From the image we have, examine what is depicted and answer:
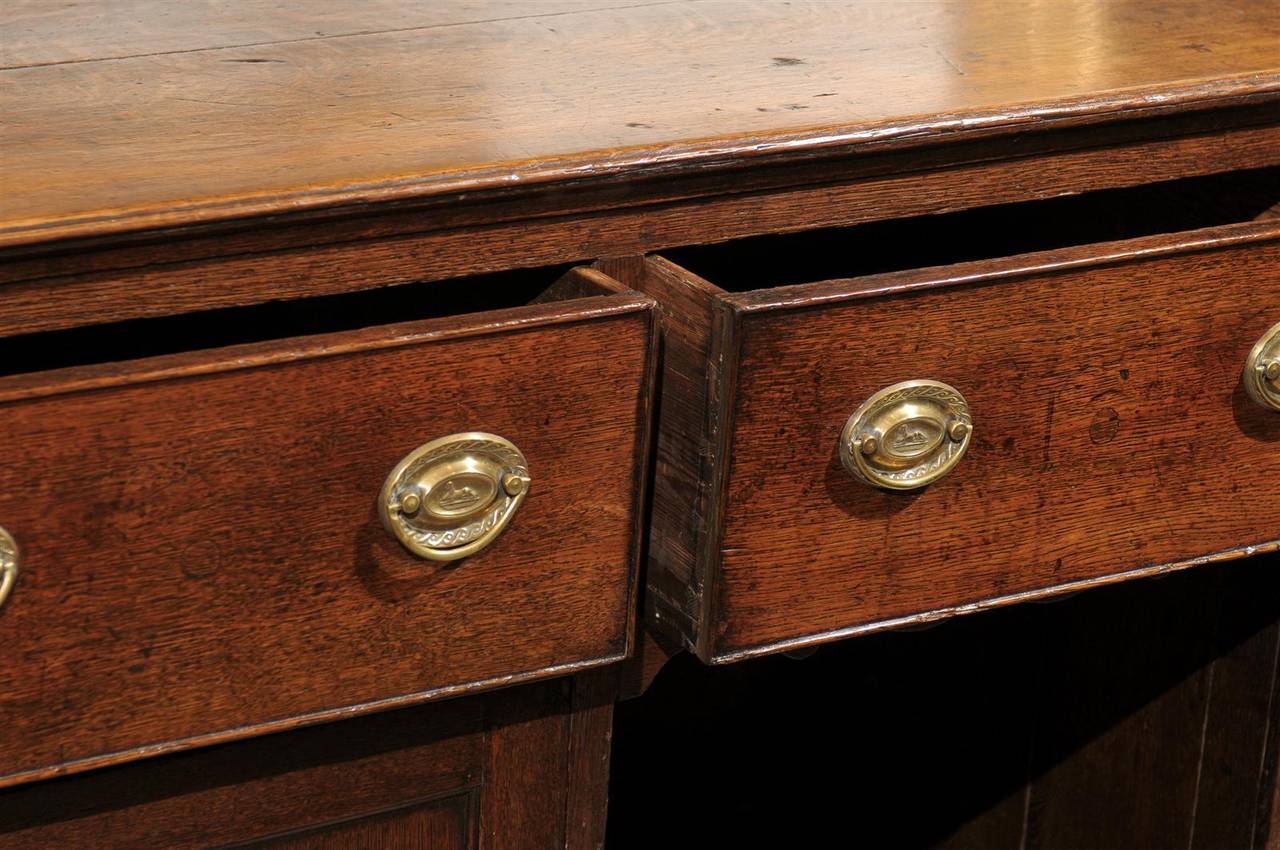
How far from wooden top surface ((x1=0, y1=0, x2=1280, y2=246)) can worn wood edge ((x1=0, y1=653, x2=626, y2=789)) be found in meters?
0.18

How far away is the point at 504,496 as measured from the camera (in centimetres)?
62

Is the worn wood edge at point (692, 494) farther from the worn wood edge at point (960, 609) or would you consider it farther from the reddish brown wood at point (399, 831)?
the reddish brown wood at point (399, 831)

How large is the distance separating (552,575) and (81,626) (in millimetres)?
172

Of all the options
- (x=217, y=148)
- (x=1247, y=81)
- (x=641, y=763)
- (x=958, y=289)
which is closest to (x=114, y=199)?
(x=217, y=148)

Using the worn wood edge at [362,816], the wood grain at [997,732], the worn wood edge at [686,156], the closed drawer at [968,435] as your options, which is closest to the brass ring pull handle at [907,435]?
the closed drawer at [968,435]

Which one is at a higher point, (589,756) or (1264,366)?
(1264,366)

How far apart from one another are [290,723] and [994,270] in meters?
0.31

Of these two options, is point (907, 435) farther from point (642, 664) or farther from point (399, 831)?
point (399, 831)

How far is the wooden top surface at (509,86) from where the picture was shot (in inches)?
24.2

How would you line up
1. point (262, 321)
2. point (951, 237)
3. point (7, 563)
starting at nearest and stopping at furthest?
point (7, 563) < point (262, 321) < point (951, 237)

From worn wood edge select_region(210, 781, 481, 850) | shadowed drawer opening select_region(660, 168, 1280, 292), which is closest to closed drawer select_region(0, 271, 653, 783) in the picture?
worn wood edge select_region(210, 781, 481, 850)

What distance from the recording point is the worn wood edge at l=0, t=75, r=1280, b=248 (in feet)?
1.87

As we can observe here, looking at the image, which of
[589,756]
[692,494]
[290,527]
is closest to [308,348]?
[290,527]

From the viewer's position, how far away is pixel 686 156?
2.14 ft
